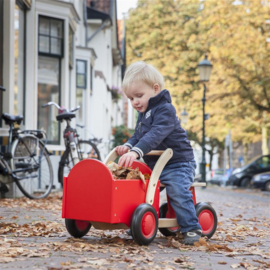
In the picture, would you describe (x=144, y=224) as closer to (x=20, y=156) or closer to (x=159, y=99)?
(x=159, y=99)

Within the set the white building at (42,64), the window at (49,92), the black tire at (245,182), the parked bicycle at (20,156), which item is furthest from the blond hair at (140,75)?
the black tire at (245,182)

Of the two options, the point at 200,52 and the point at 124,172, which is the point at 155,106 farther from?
the point at 200,52

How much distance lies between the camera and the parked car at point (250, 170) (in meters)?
25.0

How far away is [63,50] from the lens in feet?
41.2

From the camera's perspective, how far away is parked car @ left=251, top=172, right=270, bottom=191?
73.9ft

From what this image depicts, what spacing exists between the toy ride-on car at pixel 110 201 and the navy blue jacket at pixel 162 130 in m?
0.14

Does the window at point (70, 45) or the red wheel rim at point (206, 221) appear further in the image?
the window at point (70, 45)

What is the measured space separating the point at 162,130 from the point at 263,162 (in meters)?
21.4

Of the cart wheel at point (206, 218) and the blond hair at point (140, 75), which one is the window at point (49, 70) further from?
the cart wheel at point (206, 218)

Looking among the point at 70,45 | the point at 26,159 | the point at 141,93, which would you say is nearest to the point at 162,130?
the point at 141,93

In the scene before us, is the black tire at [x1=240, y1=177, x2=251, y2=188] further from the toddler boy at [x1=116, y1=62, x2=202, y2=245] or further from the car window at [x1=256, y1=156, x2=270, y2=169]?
the toddler boy at [x1=116, y1=62, x2=202, y2=245]

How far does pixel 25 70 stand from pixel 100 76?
11869 millimetres

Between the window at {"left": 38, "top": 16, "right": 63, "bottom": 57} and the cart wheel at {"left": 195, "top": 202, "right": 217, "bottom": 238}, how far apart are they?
8.09 metres

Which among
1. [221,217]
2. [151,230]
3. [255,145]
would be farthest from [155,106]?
[255,145]
